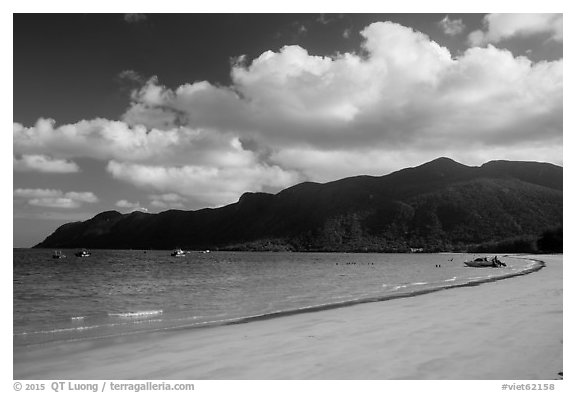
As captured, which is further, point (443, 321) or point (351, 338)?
point (443, 321)

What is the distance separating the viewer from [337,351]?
35.3 feet

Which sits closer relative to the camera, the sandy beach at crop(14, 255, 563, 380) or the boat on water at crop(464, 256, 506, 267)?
the sandy beach at crop(14, 255, 563, 380)

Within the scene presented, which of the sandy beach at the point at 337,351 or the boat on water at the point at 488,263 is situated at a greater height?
the sandy beach at the point at 337,351

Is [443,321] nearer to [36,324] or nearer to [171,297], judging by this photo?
[36,324]

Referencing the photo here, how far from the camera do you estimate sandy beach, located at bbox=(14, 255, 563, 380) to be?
8898 millimetres

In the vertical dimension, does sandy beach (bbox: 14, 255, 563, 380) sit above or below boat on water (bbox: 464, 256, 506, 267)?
above

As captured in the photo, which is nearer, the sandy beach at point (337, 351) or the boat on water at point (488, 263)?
the sandy beach at point (337, 351)

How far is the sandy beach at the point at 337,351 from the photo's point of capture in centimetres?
890
